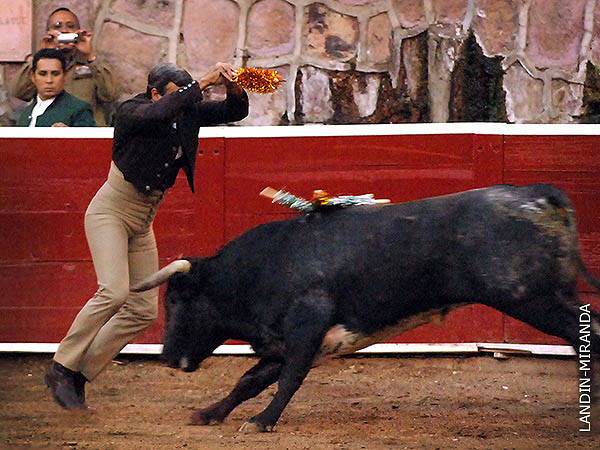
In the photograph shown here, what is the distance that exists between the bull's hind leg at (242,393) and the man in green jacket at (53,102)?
6.79 feet

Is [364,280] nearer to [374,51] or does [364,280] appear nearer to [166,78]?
[166,78]

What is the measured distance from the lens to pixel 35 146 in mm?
6043

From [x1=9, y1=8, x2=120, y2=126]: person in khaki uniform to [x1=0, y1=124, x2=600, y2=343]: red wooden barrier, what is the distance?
2.01 ft

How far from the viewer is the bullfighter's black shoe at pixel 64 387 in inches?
189

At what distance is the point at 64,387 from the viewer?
4820 millimetres

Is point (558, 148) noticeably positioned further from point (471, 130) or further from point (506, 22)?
point (506, 22)

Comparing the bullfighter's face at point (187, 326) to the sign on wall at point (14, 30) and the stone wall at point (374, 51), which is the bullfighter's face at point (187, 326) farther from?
the sign on wall at point (14, 30)

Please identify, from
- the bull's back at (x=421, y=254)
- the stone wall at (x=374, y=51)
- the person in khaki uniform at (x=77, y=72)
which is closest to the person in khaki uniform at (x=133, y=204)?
the bull's back at (x=421, y=254)

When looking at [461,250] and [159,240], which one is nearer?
[461,250]

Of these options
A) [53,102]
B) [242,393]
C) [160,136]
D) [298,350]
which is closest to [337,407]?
[242,393]

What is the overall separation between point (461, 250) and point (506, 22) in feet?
9.29

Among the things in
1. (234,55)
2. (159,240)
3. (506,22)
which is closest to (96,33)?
(234,55)

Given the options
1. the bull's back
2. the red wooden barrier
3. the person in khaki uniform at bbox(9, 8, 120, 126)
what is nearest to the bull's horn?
the bull's back

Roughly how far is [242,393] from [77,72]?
2548mm
